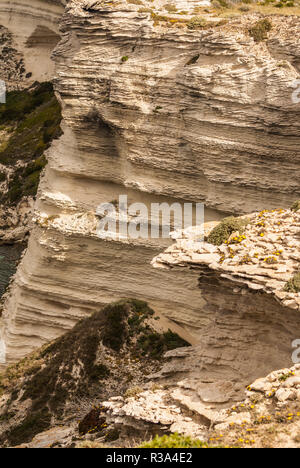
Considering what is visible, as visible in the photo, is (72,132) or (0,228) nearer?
(72,132)

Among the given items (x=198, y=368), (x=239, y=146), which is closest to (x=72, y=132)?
(x=239, y=146)

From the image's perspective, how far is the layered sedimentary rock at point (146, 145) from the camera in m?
31.0

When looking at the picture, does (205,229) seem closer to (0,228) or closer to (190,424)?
(190,424)

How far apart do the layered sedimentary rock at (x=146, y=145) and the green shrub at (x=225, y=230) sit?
161 inches

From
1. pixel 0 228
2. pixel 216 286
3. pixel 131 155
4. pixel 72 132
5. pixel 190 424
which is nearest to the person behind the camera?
pixel 190 424

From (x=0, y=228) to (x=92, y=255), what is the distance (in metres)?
27.1

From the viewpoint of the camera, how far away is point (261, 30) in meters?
31.3

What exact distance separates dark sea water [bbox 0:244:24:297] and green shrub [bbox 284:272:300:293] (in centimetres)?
3299

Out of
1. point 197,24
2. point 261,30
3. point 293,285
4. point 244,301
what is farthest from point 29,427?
Result: point 261,30

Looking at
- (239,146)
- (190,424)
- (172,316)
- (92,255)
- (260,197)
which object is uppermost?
(239,146)

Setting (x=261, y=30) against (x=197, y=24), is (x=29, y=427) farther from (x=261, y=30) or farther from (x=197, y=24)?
(x=261, y=30)

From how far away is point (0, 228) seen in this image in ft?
204

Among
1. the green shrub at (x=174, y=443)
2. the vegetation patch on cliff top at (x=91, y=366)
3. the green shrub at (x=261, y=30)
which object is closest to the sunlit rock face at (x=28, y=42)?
the vegetation patch on cliff top at (x=91, y=366)

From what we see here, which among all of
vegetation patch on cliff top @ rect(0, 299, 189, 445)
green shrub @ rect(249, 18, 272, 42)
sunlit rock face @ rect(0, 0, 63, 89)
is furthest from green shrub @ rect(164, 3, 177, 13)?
sunlit rock face @ rect(0, 0, 63, 89)
